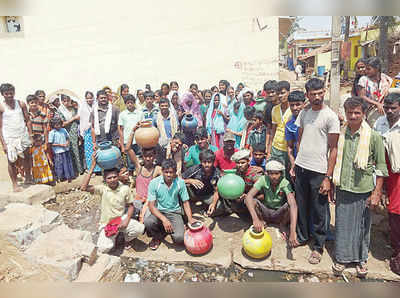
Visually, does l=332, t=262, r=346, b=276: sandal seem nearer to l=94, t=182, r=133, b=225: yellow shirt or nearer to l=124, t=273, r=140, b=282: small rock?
l=124, t=273, r=140, b=282: small rock

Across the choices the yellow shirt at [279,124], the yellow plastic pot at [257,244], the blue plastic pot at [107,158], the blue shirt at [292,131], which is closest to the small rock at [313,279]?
the yellow plastic pot at [257,244]

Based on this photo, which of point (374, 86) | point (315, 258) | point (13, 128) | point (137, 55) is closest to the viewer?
point (315, 258)

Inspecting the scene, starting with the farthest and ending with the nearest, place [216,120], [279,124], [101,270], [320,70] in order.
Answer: [320,70]
[216,120]
[279,124]
[101,270]

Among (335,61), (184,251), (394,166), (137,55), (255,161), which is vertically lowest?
(184,251)

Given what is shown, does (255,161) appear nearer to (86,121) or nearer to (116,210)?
(116,210)

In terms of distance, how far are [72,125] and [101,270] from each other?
405 cm

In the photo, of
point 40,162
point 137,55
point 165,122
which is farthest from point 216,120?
point 137,55

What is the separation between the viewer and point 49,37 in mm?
11367

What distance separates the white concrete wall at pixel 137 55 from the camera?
1138cm

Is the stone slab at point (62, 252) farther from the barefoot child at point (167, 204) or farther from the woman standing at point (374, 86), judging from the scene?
Answer: the woman standing at point (374, 86)

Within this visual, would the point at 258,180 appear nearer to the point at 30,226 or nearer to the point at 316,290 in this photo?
the point at 316,290

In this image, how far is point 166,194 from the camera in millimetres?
3693

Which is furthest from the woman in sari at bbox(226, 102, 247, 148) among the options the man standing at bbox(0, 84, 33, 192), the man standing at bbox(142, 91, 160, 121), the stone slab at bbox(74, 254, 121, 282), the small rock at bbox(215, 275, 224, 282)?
the man standing at bbox(0, 84, 33, 192)

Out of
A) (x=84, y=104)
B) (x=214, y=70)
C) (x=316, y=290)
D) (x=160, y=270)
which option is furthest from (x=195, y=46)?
(x=316, y=290)
